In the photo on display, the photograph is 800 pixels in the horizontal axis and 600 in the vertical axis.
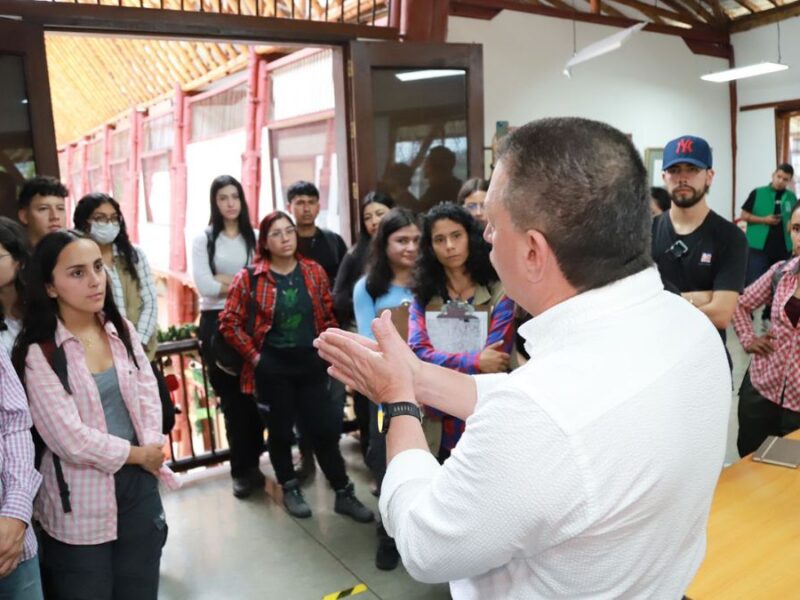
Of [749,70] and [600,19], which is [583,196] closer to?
[749,70]

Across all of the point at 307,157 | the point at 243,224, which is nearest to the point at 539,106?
the point at 307,157

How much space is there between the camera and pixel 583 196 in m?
0.82

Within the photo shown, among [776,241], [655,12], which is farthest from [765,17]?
[776,241]

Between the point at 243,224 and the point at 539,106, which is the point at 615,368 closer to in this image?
the point at 243,224

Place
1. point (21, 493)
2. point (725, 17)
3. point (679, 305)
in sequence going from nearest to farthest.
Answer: point (679, 305), point (21, 493), point (725, 17)

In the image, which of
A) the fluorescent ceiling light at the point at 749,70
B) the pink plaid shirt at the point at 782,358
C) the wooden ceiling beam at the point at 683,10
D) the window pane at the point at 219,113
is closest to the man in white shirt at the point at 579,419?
the pink plaid shirt at the point at 782,358

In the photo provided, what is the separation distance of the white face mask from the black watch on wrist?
2.43 meters

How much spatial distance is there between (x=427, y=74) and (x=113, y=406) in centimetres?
312

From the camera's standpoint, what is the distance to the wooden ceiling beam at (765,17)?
761cm

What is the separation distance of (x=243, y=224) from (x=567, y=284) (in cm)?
315

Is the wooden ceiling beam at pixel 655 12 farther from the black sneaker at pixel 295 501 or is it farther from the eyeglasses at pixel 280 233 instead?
the black sneaker at pixel 295 501

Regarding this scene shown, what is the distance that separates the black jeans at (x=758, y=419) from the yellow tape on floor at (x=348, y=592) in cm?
168

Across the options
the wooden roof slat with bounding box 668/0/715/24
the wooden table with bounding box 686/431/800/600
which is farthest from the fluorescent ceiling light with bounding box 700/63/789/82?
the wooden table with bounding box 686/431/800/600

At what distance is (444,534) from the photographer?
82 centimetres
